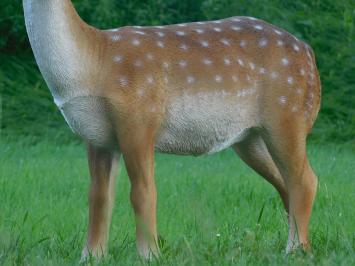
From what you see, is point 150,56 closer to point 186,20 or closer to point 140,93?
point 140,93

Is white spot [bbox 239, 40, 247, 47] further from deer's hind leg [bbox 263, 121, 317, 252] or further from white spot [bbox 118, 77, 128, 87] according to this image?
white spot [bbox 118, 77, 128, 87]

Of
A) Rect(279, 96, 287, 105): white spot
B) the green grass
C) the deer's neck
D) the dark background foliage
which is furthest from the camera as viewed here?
the dark background foliage

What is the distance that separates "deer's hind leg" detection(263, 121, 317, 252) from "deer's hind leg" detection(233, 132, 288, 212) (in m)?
0.21

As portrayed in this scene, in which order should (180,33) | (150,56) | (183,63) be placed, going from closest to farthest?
(150,56) → (183,63) → (180,33)

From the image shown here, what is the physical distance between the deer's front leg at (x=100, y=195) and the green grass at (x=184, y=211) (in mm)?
Answer: 105

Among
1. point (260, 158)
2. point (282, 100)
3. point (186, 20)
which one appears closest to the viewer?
point (282, 100)

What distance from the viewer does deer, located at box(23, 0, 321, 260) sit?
5113mm

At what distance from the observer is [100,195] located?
5.51m

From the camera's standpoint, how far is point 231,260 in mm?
5180

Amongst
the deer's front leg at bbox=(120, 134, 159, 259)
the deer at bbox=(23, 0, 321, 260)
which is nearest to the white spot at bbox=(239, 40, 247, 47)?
the deer at bbox=(23, 0, 321, 260)

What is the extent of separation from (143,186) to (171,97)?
18.3 inches

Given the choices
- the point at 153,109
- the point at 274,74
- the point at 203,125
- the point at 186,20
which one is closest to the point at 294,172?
the point at 274,74

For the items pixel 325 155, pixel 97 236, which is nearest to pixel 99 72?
pixel 97 236

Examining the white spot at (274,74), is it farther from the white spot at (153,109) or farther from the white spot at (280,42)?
the white spot at (153,109)
